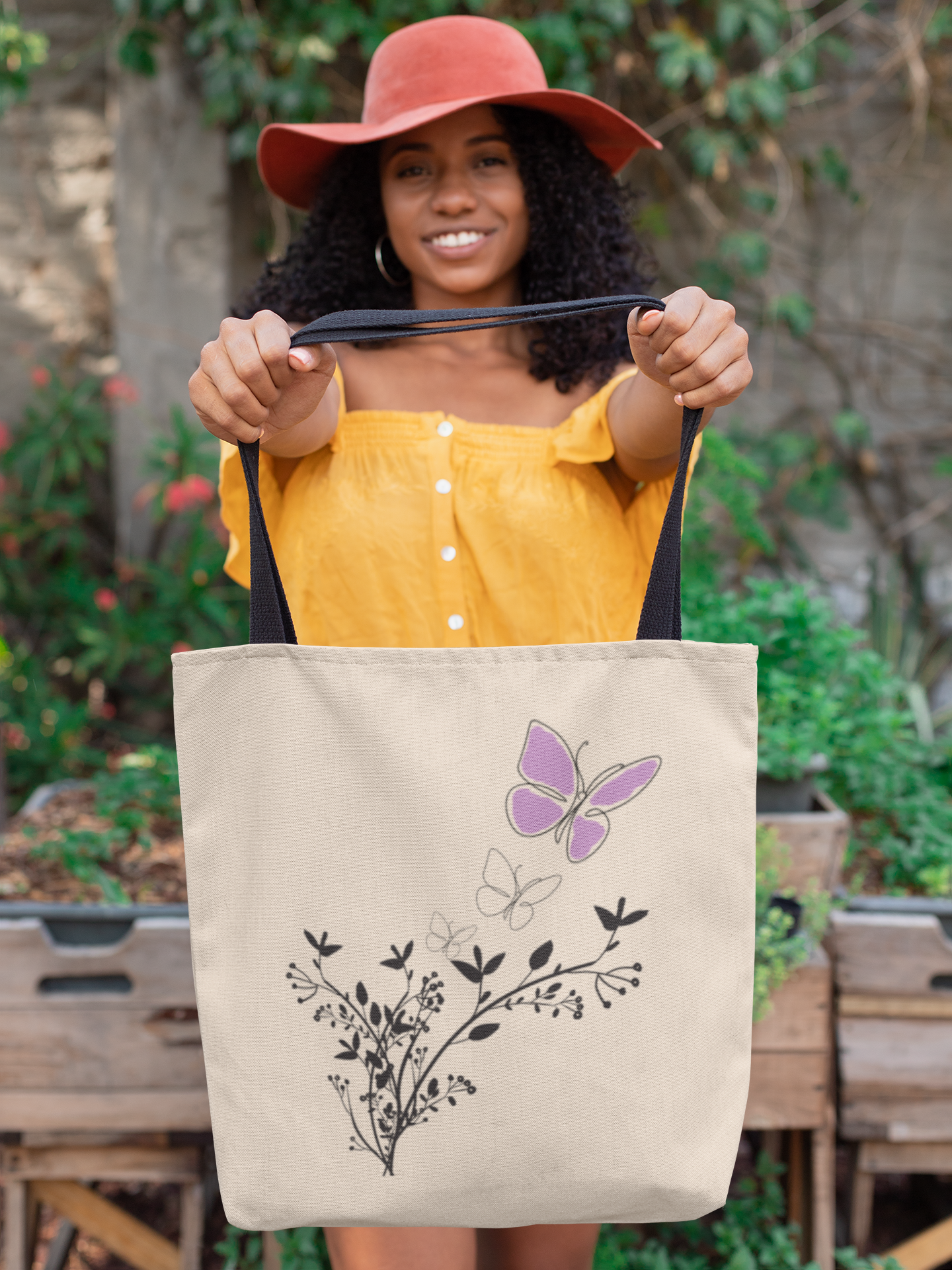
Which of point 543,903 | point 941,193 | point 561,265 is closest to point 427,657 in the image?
point 543,903

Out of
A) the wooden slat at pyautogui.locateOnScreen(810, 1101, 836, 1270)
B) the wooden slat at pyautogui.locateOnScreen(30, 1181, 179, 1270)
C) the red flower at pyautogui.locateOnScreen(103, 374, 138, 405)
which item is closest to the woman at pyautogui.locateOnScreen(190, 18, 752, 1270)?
the wooden slat at pyautogui.locateOnScreen(810, 1101, 836, 1270)

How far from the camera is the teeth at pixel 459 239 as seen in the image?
1.38m

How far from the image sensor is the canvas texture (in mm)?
937

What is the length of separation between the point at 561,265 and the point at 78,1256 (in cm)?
222

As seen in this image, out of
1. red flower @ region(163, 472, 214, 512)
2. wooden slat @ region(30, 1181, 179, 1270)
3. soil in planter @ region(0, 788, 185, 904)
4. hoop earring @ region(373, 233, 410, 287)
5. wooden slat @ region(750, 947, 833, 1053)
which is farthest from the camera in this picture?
red flower @ region(163, 472, 214, 512)

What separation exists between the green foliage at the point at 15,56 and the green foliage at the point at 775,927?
2.78m

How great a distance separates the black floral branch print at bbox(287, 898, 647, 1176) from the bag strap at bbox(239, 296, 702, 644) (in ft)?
0.96

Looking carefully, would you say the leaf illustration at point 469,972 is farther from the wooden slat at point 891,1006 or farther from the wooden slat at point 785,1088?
the wooden slat at point 891,1006

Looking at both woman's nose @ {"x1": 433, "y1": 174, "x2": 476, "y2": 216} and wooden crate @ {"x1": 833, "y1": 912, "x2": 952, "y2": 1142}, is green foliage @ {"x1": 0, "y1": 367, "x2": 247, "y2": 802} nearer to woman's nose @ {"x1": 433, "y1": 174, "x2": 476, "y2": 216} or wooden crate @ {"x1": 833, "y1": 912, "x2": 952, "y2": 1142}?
woman's nose @ {"x1": 433, "y1": 174, "x2": 476, "y2": 216}

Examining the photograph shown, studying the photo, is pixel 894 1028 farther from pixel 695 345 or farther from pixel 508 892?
pixel 695 345

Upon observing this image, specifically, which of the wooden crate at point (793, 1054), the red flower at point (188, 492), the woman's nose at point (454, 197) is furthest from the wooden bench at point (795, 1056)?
the red flower at point (188, 492)

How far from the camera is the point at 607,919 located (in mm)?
939

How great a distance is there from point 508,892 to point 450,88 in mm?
1038

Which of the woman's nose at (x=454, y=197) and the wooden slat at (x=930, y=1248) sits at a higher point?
the woman's nose at (x=454, y=197)
